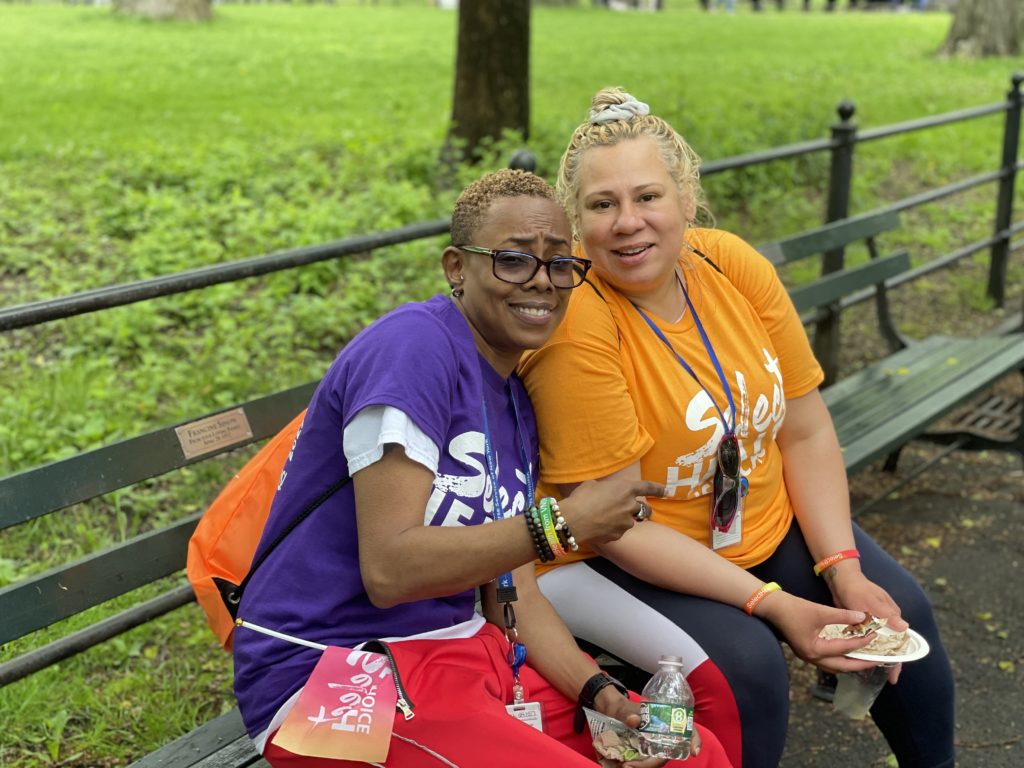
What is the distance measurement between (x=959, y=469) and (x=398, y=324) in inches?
150

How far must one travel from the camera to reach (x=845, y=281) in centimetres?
457

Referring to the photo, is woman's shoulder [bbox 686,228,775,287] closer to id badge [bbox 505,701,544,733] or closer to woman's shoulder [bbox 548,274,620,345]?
woman's shoulder [bbox 548,274,620,345]

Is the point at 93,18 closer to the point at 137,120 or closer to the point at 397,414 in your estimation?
the point at 137,120

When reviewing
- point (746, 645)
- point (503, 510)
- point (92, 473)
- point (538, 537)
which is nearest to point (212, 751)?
point (92, 473)

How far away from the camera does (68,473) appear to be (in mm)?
2434

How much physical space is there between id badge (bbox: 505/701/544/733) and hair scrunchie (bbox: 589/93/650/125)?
1.23 meters

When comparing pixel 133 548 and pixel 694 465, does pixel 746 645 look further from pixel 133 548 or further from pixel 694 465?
pixel 133 548

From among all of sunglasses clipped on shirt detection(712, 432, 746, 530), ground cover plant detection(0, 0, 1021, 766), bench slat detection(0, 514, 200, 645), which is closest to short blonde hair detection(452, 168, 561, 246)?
sunglasses clipped on shirt detection(712, 432, 746, 530)

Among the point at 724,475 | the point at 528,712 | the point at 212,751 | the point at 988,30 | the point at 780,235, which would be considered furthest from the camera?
the point at 988,30

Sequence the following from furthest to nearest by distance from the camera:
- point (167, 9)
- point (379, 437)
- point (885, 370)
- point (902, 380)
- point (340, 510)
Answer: point (167, 9) → point (885, 370) → point (902, 380) → point (340, 510) → point (379, 437)

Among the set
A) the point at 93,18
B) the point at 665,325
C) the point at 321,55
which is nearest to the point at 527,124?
the point at 665,325

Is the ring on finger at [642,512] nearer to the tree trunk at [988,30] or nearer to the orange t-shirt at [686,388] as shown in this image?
the orange t-shirt at [686,388]

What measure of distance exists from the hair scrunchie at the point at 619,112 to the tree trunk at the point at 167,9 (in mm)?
18340

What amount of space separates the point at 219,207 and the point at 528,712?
5151mm
